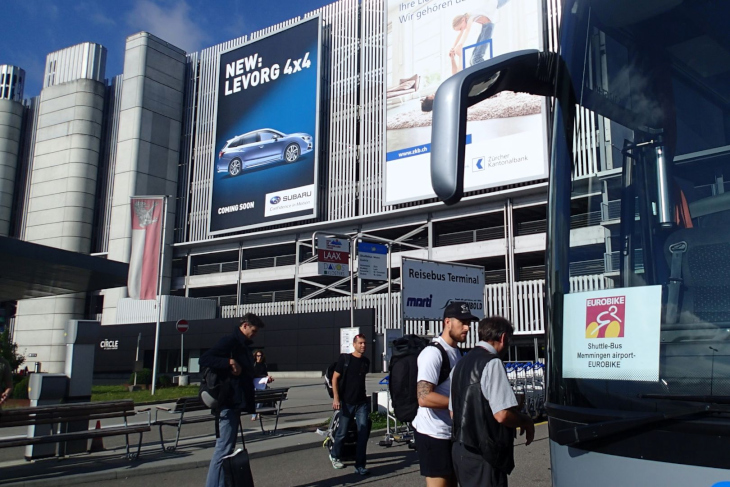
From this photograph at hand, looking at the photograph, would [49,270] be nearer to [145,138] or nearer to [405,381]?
[405,381]

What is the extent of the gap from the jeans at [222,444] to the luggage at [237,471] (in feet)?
0.72

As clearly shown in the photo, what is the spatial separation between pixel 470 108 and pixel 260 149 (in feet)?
54.4

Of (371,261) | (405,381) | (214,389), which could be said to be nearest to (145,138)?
(371,261)

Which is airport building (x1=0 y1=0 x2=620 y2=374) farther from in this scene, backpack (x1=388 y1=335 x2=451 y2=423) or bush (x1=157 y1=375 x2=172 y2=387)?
backpack (x1=388 y1=335 x2=451 y2=423)

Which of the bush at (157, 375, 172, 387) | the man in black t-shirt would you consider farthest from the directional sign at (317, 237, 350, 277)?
the bush at (157, 375, 172, 387)

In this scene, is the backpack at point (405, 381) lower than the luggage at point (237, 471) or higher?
higher

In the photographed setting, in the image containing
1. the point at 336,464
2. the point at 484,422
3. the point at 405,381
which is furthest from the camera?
the point at 336,464

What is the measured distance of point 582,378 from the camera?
2.60 m

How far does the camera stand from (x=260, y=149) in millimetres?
47781

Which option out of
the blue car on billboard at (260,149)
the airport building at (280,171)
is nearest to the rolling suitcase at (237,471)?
the airport building at (280,171)

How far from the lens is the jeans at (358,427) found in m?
8.43

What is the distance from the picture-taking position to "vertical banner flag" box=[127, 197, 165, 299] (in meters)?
24.9

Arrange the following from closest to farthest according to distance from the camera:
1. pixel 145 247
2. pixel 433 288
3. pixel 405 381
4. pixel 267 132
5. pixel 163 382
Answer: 1. pixel 405 381
2. pixel 433 288
3. pixel 145 247
4. pixel 163 382
5. pixel 267 132

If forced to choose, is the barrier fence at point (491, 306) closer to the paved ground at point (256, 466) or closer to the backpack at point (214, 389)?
the paved ground at point (256, 466)
